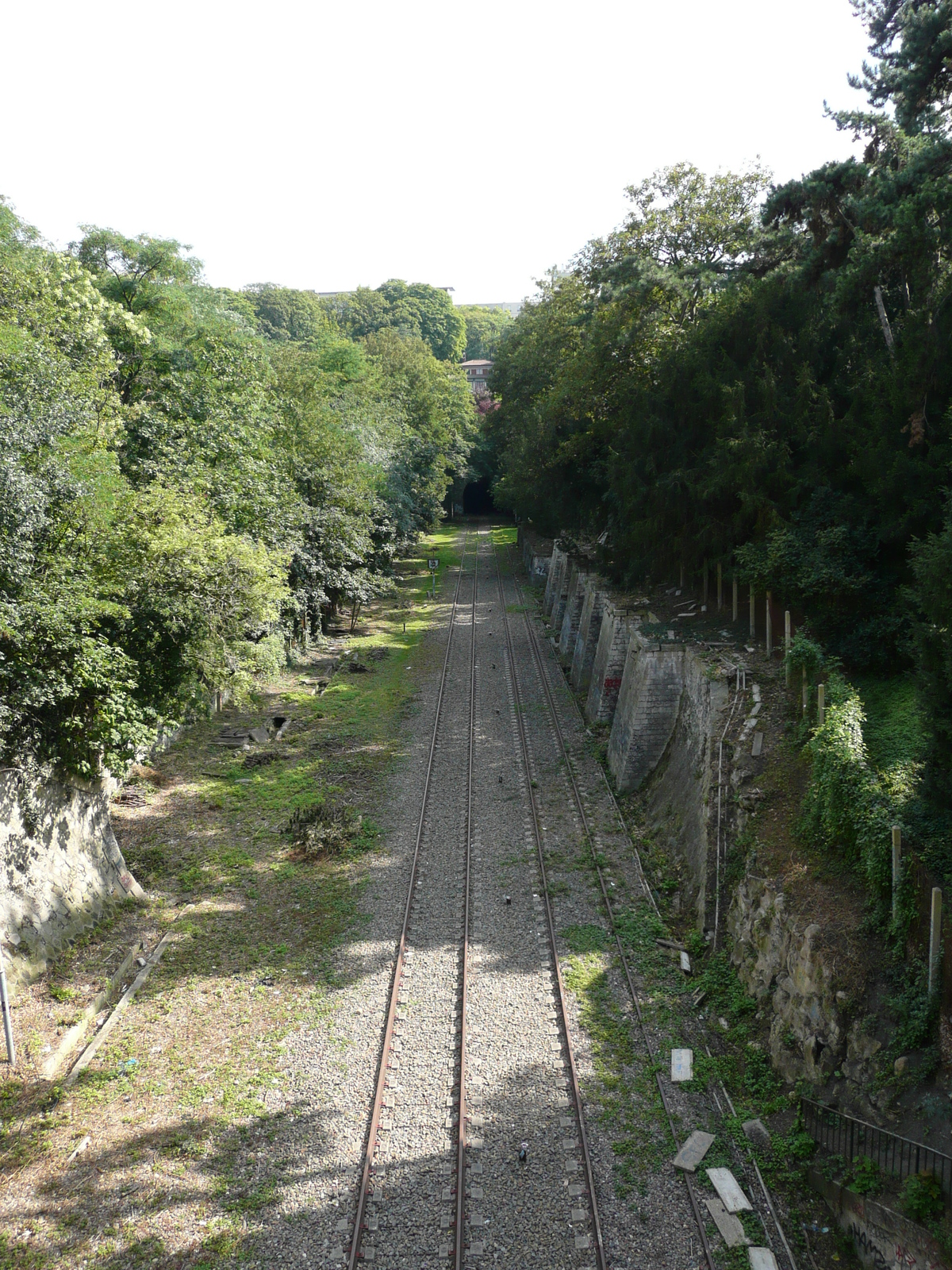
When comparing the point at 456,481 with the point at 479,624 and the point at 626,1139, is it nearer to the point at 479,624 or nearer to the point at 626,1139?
the point at 479,624

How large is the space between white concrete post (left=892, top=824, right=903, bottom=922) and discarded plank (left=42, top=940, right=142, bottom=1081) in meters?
9.94

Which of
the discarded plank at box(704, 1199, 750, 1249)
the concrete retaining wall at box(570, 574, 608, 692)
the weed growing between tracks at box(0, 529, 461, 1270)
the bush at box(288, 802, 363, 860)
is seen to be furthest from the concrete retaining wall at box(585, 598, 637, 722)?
the discarded plank at box(704, 1199, 750, 1249)

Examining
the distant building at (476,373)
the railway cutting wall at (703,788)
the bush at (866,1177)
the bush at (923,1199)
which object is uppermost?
the distant building at (476,373)

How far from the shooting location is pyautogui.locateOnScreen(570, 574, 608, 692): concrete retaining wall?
25.8 meters

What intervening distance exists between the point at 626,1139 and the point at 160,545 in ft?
36.6

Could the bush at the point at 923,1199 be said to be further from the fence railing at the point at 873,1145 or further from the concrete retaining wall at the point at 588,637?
the concrete retaining wall at the point at 588,637

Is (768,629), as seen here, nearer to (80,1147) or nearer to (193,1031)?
(193,1031)

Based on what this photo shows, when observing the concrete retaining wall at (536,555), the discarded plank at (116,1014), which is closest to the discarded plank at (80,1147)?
the discarded plank at (116,1014)

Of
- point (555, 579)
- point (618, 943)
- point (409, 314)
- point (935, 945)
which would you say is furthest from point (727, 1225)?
point (409, 314)

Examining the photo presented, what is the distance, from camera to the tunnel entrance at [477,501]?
73900 mm

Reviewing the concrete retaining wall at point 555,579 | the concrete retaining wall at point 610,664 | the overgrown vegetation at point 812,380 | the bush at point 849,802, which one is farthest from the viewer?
the concrete retaining wall at point 555,579

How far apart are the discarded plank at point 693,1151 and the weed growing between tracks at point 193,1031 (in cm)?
394

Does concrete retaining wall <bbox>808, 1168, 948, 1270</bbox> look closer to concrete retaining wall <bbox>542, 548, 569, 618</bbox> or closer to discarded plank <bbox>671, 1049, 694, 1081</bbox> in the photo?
discarded plank <bbox>671, 1049, 694, 1081</bbox>

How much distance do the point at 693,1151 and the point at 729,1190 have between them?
Result: 21.8 inches
